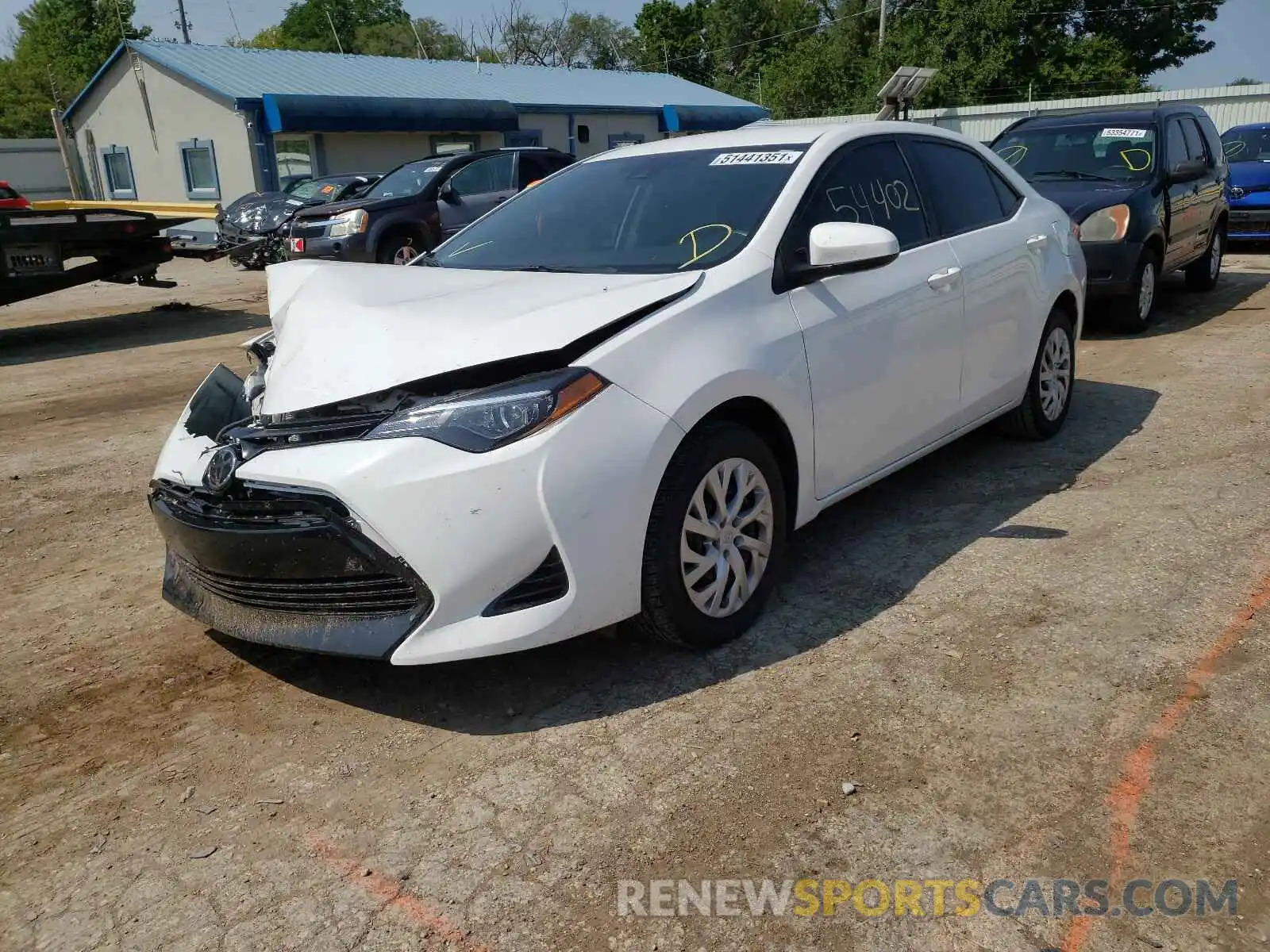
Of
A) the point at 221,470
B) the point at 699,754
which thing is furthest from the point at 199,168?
the point at 699,754

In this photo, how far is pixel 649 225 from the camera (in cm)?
393

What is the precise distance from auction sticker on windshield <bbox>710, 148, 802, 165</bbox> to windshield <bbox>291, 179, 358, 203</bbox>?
13.9 m

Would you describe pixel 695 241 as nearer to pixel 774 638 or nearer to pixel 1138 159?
pixel 774 638

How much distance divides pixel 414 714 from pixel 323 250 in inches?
404

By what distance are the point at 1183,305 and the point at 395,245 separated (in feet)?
28.4

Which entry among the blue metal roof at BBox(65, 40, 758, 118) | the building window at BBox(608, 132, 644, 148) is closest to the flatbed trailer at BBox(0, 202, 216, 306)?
the blue metal roof at BBox(65, 40, 758, 118)

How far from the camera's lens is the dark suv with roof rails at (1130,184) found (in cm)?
816

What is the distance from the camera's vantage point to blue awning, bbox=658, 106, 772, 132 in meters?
31.8

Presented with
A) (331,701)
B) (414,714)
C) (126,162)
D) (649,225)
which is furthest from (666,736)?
(126,162)

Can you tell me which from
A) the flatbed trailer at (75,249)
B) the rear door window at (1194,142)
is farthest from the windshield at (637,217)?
the flatbed trailer at (75,249)

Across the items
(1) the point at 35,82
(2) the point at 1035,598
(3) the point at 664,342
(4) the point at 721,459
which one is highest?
(1) the point at 35,82

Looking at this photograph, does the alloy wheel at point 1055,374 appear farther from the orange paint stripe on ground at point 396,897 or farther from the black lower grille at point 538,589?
the orange paint stripe on ground at point 396,897

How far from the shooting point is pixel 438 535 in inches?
109

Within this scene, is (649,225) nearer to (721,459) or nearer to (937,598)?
(721,459)
